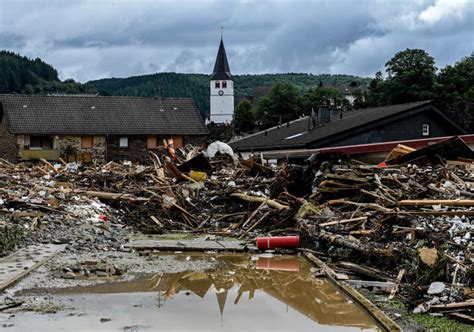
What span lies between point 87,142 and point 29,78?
10066 centimetres

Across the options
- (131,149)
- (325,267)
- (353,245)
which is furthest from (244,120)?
(325,267)

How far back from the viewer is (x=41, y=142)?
5125cm

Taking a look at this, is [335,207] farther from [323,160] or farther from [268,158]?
[268,158]

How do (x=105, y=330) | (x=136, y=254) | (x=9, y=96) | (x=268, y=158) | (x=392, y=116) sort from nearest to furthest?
(x=105, y=330), (x=136, y=254), (x=268, y=158), (x=392, y=116), (x=9, y=96)

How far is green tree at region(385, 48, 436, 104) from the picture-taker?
52.9 meters

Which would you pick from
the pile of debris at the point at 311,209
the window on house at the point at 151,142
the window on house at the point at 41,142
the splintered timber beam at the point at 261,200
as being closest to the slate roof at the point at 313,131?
the pile of debris at the point at 311,209

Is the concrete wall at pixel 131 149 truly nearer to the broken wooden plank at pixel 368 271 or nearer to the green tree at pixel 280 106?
the green tree at pixel 280 106

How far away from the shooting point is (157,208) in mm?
21766

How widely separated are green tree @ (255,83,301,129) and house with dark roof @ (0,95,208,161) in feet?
83.7

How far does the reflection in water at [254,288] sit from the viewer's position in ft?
33.8

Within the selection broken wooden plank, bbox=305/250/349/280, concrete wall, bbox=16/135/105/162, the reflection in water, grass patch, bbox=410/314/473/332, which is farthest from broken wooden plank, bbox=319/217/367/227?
concrete wall, bbox=16/135/105/162

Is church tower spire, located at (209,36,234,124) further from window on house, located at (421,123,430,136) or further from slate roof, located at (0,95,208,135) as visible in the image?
window on house, located at (421,123,430,136)

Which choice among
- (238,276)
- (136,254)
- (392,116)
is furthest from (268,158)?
(238,276)

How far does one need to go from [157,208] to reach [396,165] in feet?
25.8
